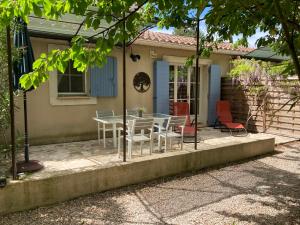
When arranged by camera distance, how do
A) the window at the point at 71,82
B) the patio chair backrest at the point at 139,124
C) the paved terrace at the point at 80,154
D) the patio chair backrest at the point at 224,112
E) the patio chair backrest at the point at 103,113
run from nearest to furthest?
1. the paved terrace at the point at 80,154
2. the patio chair backrest at the point at 139,124
3. the patio chair backrest at the point at 103,113
4. the window at the point at 71,82
5. the patio chair backrest at the point at 224,112

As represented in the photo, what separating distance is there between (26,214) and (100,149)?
103 inches

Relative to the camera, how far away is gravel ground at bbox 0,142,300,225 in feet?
11.2

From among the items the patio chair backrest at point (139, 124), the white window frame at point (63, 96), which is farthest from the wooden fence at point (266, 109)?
the white window frame at point (63, 96)

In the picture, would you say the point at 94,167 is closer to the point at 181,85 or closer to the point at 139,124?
the point at 139,124

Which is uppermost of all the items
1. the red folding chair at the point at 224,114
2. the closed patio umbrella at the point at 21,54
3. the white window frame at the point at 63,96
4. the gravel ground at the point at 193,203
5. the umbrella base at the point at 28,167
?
the closed patio umbrella at the point at 21,54

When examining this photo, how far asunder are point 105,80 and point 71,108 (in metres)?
1.12

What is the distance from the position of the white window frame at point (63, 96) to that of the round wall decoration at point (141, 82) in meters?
1.30

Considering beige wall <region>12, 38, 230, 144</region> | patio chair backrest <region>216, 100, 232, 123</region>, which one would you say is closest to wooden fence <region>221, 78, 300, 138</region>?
patio chair backrest <region>216, 100, 232, 123</region>

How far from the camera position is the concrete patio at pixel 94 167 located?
11.9ft

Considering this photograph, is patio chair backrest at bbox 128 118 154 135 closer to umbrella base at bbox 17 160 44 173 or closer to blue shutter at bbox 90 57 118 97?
umbrella base at bbox 17 160 44 173

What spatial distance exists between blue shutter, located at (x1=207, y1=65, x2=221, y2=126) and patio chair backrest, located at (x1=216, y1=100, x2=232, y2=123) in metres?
0.39

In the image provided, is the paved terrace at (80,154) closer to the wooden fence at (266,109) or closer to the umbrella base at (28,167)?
the umbrella base at (28,167)

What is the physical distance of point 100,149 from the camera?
6027 millimetres

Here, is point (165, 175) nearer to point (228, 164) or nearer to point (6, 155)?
point (228, 164)
